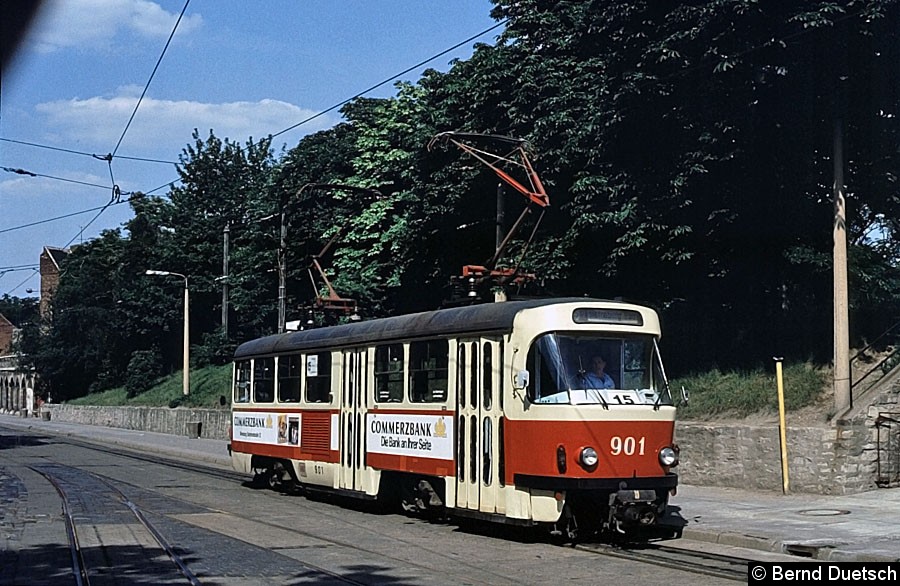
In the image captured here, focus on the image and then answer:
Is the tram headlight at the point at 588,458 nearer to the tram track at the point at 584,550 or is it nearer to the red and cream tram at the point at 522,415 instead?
the red and cream tram at the point at 522,415

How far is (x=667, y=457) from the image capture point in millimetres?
13672

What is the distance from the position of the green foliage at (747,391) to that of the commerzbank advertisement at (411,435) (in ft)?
26.1

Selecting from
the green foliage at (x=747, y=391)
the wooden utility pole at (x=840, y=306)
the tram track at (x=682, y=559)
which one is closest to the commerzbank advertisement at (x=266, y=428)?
the tram track at (x=682, y=559)

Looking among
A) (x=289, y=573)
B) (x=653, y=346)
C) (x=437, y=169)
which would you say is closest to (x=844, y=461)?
(x=653, y=346)

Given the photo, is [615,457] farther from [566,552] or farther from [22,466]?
[22,466]

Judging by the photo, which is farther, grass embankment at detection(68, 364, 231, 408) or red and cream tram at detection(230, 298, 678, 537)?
grass embankment at detection(68, 364, 231, 408)

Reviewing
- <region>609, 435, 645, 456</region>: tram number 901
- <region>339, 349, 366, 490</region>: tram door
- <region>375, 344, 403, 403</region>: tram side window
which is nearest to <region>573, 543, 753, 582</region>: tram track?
<region>609, 435, 645, 456</region>: tram number 901

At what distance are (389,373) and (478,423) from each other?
2.74 metres

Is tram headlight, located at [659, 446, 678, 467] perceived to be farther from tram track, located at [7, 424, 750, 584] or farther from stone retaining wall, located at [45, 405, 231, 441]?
stone retaining wall, located at [45, 405, 231, 441]

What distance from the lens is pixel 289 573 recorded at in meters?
11.0

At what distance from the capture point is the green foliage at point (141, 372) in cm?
6425

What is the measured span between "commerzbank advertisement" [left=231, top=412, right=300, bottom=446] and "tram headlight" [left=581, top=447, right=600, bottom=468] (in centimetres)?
788

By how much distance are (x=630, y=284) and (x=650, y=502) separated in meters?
13.1

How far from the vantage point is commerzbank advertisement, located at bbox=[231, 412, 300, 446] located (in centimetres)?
2002
